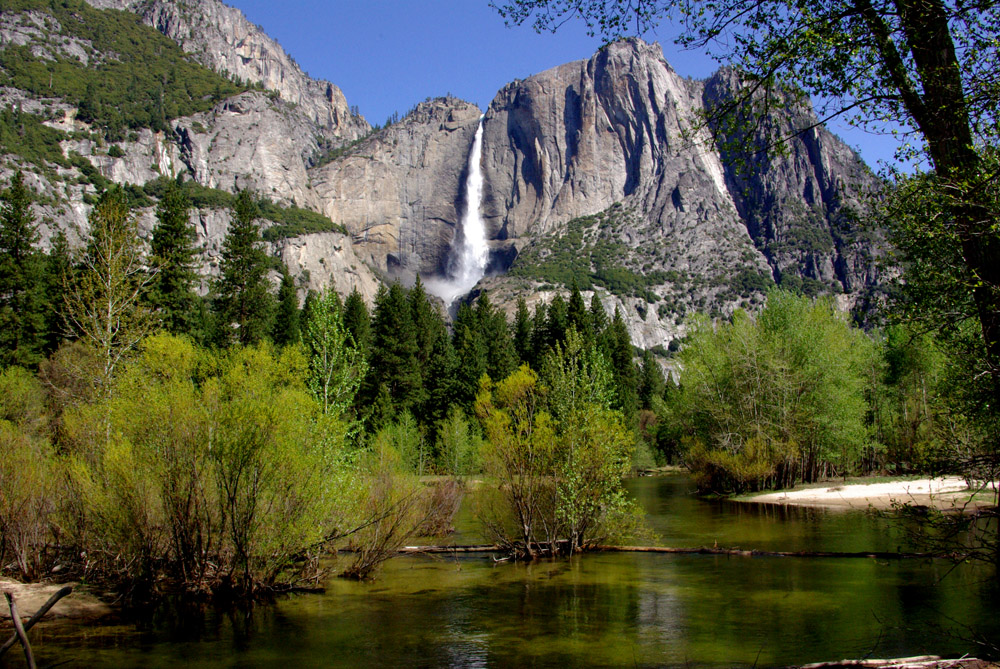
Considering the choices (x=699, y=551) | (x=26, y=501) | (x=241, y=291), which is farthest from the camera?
(x=241, y=291)

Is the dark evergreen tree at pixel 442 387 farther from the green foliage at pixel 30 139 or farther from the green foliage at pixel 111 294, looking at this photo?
the green foliage at pixel 30 139

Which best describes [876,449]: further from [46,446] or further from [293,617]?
[46,446]

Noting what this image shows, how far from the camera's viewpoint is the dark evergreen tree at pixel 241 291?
46.6m

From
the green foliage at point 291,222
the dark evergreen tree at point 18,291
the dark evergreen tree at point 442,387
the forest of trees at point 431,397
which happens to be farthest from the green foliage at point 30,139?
the dark evergreen tree at point 442,387

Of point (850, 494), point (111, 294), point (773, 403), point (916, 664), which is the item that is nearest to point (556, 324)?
point (773, 403)

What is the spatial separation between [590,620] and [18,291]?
46690 mm

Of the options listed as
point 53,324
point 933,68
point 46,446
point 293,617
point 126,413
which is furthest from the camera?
point 53,324

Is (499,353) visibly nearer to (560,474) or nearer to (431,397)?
(431,397)

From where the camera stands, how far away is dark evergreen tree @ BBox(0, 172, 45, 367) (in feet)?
139

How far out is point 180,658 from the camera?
12.6 m

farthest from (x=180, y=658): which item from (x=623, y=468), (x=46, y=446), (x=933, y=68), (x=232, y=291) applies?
(x=232, y=291)

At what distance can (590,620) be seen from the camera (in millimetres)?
14875

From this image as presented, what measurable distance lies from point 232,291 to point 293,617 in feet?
118

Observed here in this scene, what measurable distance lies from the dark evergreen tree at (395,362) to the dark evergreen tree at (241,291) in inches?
530
